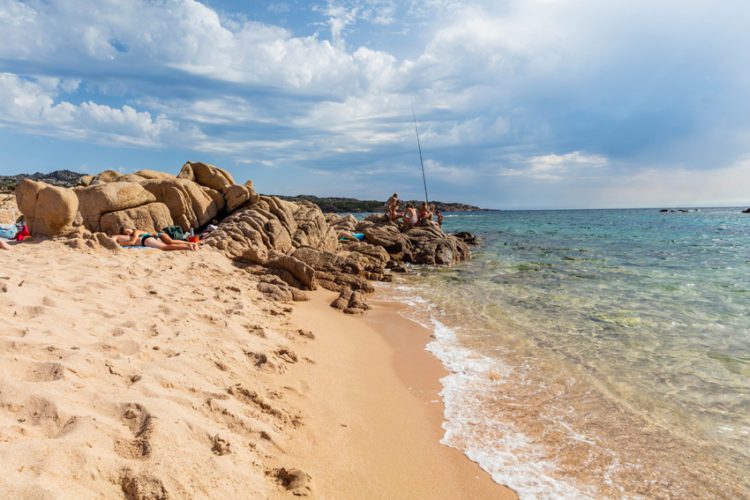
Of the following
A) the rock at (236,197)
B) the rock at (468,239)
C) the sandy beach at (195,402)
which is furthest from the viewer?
the rock at (468,239)

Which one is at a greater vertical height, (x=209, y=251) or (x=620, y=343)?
(x=209, y=251)

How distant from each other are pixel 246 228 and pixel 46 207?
5256 mm

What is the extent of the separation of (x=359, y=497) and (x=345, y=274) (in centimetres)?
857

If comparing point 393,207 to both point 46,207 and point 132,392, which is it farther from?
point 132,392

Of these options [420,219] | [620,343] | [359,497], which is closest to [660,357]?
[620,343]

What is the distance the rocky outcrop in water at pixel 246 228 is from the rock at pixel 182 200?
30mm

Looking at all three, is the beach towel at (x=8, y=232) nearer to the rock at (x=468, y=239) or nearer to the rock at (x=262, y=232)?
the rock at (x=262, y=232)

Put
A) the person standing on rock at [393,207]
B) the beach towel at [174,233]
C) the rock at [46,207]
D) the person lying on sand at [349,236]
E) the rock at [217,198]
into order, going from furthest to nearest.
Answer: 1. the person standing on rock at [393,207]
2. the person lying on sand at [349,236]
3. the rock at [217,198]
4. the beach towel at [174,233]
5. the rock at [46,207]

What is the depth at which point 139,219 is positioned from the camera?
13.1 metres

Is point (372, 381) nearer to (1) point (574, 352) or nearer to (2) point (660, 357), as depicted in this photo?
(1) point (574, 352)

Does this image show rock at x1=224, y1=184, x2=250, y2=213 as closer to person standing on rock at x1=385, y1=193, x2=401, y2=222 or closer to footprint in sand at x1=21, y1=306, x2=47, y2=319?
person standing on rock at x1=385, y1=193, x2=401, y2=222

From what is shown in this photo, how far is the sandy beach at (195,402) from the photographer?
105 inches

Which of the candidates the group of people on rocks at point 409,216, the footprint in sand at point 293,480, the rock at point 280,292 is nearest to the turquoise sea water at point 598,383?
the footprint in sand at point 293,480

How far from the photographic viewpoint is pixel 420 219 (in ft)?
76.3
